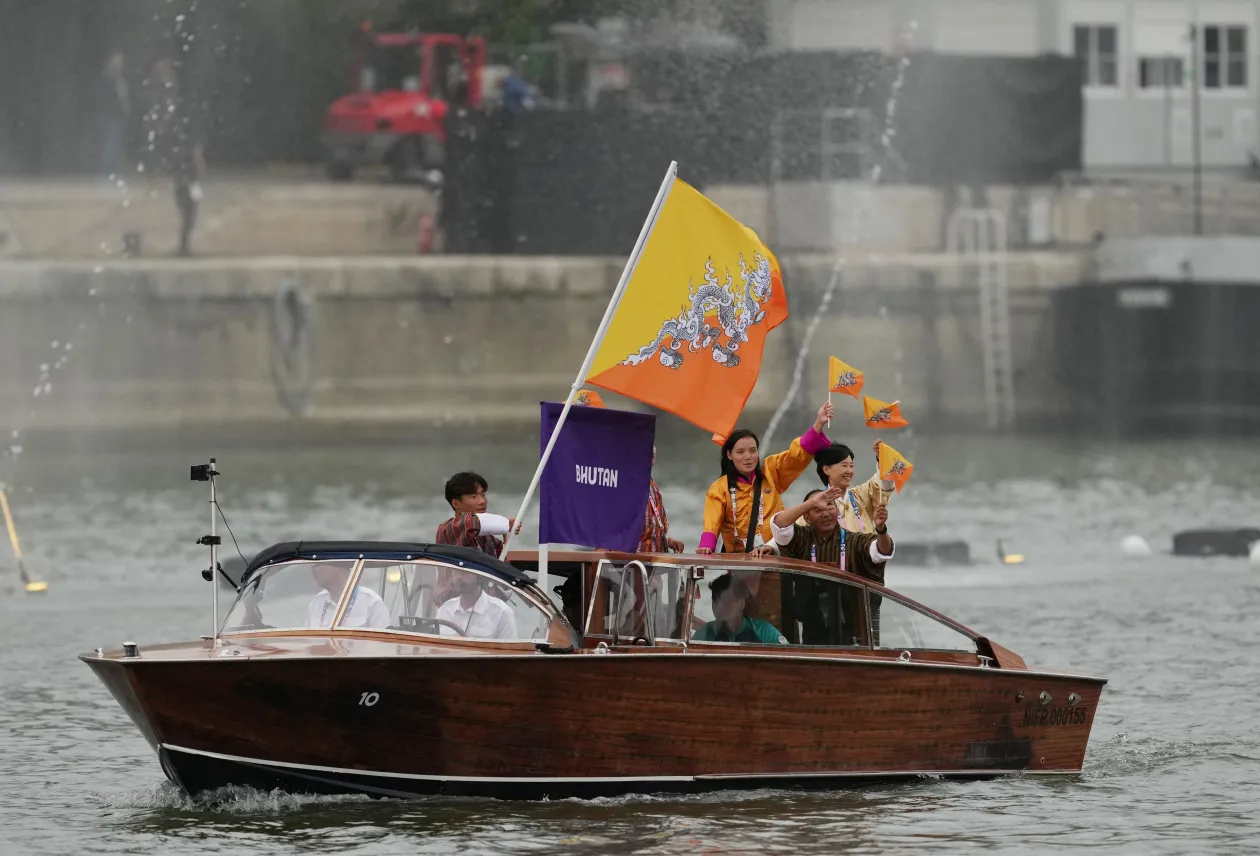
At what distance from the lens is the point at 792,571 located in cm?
1361

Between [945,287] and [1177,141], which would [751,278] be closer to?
[945,287]

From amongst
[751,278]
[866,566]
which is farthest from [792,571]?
[751,278]

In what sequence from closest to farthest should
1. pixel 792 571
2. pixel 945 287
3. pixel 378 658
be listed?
pixel 378 658 → pixel 792 571 → pixel 945 287

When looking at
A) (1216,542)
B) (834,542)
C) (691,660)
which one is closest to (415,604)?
(691,660)

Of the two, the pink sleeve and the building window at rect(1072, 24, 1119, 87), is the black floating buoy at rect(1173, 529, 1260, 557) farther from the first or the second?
the building window at rect(1072, 24, 1119, 87)

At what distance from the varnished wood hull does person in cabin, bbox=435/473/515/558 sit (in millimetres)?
1300

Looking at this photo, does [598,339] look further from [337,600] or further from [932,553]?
[932,553]

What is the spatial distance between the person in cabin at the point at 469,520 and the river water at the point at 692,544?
5.07 ft

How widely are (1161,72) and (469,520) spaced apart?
40924 mm

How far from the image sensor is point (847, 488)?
14.4m

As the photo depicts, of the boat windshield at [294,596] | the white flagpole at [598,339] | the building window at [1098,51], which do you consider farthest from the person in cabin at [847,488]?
the building window at [1098,51]

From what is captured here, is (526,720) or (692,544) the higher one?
(526,720)

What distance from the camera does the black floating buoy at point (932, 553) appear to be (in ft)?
95.3

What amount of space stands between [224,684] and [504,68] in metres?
36.9
